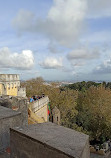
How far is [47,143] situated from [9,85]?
63.9 ft

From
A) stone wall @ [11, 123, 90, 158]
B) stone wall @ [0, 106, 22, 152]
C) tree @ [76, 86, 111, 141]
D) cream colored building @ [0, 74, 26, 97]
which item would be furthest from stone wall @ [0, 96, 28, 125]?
tree @ [76, 86, 111, 141]

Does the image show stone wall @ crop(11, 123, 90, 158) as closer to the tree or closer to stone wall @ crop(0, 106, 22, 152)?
stone wall @ crop(0, 106, 22, 152)

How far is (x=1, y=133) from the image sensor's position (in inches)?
154

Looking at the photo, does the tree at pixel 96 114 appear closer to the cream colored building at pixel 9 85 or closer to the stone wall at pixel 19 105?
the cream colored building at pixel 9 85

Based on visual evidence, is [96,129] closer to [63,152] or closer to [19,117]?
[19,117]

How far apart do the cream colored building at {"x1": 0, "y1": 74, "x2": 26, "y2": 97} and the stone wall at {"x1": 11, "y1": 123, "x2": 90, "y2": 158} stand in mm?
18313

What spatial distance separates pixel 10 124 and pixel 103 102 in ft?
84.0

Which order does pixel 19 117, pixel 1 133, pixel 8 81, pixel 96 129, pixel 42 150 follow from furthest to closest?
1. pixel 96 129
2. pixel 8 81
3. pixel 19 117
4. pixel 1 133
5. pixel 42 150

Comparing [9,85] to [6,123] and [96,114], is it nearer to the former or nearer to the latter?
[96,114]

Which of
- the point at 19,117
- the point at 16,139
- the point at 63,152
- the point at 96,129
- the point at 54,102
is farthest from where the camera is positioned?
the point at 54,102

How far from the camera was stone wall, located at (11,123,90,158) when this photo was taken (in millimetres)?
2082

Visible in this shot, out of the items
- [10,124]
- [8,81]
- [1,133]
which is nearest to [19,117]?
[10,124]

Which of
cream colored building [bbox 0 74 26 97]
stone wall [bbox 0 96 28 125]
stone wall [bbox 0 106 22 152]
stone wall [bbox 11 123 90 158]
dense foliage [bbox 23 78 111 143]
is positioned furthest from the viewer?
dense foliage [bbox 23 78 111 143]

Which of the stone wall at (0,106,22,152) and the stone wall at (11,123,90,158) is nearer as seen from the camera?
the stone wall at (11,123,90,158)
